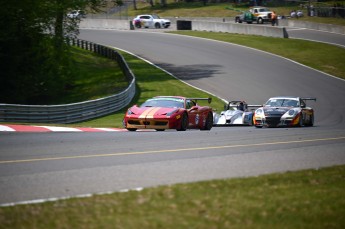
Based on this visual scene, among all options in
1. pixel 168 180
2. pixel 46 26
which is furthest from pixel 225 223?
pixel 46 26

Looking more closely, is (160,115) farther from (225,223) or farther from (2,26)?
(2,26)

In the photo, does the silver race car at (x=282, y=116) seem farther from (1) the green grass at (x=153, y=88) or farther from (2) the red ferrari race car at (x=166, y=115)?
(1) the green grass at (x=153, y=88)

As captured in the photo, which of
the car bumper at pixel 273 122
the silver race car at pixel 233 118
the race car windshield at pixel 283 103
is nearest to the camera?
the car bumper at pixel 273 122

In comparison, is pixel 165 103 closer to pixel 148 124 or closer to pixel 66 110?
pixel 148 124

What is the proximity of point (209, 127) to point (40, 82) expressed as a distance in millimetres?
16420

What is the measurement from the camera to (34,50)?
122 ft

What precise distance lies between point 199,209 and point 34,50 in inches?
1201

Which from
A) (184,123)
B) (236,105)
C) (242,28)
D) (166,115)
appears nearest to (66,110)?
(184,123)

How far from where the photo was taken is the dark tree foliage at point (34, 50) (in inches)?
1393

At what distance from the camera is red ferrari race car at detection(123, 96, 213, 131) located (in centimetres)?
2122

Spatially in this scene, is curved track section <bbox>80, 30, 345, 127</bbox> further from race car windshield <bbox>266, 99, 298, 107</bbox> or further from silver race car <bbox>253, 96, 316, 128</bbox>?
silver race car <bbox>253, 96, 316, 128</bbox>

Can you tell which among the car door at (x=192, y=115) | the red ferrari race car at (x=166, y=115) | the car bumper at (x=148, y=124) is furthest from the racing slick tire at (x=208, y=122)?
the car bumper at (x=148, y=124)

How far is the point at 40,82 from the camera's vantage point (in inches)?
1499

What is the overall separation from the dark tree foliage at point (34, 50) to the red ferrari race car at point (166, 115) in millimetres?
14235
